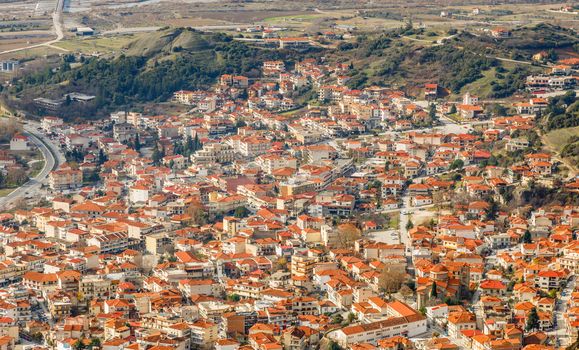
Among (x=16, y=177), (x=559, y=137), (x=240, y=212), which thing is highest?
(x=559, y=137)

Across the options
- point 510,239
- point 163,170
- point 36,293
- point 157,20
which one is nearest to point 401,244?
point 510,239

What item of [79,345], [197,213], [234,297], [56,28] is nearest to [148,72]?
[56,28]

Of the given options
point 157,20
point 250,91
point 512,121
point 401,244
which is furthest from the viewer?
point 157,20

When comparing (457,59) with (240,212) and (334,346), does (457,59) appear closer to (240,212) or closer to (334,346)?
(240,212)

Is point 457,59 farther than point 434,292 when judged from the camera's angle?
Yes

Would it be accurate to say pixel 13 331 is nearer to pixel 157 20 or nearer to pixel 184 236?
pixel 184 236
